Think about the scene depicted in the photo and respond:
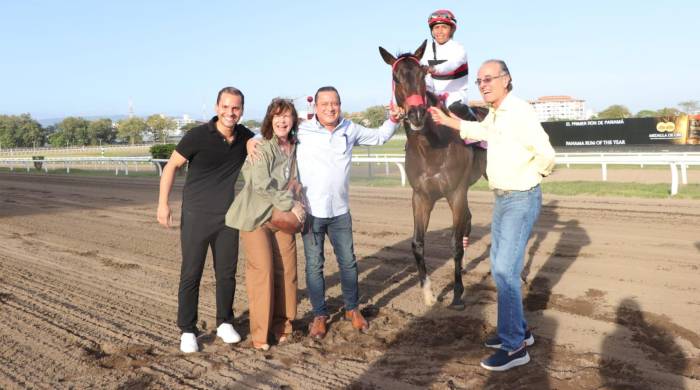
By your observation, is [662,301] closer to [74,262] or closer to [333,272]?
[333,272]

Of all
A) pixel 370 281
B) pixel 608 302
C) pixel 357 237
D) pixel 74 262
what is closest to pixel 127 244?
pixel 74 262

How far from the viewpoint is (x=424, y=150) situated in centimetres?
563

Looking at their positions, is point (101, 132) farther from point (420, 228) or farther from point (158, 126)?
point (420, 228)

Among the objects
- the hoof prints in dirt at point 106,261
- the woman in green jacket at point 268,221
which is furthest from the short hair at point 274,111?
the hoof prints in dirt at point 106,261

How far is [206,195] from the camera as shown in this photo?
4.38m

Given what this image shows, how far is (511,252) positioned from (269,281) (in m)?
1.78

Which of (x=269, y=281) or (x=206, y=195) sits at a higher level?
(x=206, y=195)

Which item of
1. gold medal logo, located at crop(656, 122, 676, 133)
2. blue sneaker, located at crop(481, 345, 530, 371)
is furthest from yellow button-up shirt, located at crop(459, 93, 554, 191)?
gold medal logo, located at crop(656, 122, 676, 133)

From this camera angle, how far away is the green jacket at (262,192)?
415 cm

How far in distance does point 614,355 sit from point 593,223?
5609mm

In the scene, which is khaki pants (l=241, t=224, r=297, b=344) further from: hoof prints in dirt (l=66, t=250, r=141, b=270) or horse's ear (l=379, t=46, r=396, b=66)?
hoof prints in dirt (l=66, t=250, r=141, b=270)

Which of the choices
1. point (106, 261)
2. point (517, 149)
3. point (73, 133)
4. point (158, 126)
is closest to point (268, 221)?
point (517, 149)

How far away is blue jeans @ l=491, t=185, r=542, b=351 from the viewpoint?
3.73 m

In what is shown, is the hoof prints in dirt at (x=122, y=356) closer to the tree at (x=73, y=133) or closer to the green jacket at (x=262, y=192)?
the green jacket at (x=262, y=192)
